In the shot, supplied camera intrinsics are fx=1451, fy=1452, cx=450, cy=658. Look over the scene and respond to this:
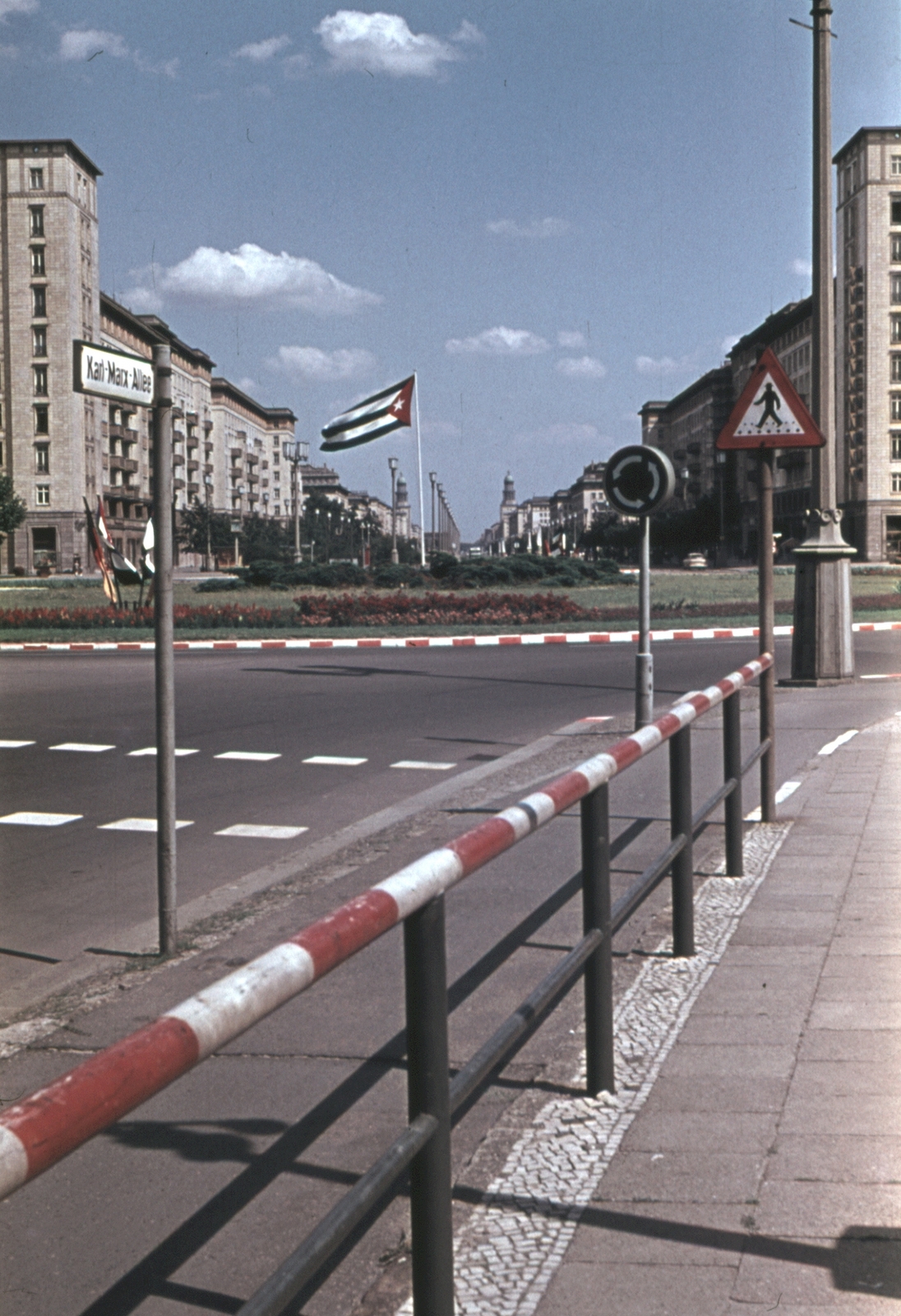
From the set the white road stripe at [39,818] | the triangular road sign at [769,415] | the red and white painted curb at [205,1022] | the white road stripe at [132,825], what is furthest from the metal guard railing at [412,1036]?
the white road stripe at [39,818]

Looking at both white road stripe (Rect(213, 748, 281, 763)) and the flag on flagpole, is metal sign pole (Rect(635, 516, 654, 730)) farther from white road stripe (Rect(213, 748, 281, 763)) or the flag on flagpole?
the flag on flagpole

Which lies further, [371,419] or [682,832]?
[371,419]

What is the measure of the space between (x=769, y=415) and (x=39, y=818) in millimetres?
5195

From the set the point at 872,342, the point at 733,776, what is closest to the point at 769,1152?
the point at 733,776

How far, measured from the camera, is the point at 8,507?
76000mm

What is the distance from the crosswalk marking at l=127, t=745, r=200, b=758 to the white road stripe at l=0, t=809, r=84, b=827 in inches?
A: 101

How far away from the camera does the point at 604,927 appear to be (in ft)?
12.1

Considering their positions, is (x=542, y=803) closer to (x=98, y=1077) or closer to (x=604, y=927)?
(x=604, y=927)

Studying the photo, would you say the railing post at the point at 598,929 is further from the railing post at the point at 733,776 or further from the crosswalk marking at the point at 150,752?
the crosswalk marking at the point at 150,752

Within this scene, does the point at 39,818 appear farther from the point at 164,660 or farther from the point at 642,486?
the point at 642,486

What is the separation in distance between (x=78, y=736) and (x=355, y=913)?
40.3 ft

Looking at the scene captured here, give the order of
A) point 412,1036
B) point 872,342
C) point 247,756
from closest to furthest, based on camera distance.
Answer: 1. point 412,1036
2. point 247,756
3. point 872,342

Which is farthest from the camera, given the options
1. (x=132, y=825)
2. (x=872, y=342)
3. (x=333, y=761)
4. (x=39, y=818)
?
(x=872, y=342)

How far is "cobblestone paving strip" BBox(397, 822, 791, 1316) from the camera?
276 centimetres
